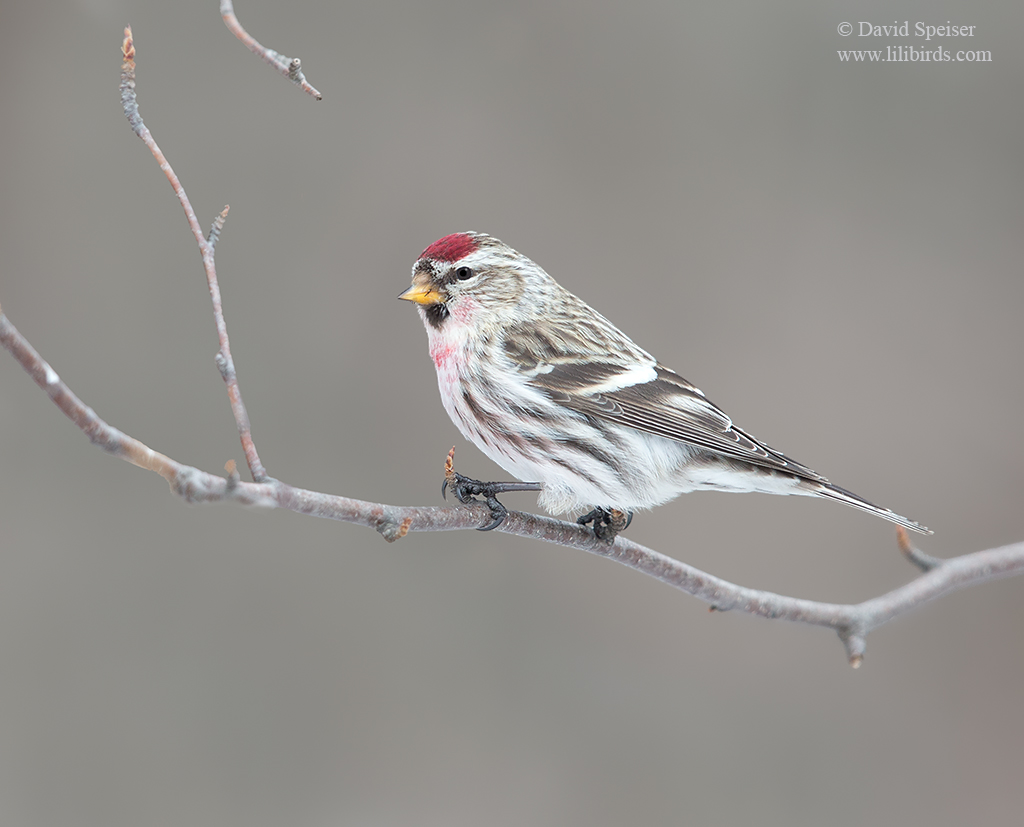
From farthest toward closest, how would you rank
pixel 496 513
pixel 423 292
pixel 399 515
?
pixel 423 292 < pixel 496 513 < pixel 399 515

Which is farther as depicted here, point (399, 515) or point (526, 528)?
point (526, 528)

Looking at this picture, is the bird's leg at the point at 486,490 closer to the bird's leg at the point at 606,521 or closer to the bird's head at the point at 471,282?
the bird's leg at the point at 606,521

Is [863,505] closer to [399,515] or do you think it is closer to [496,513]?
[496,513]

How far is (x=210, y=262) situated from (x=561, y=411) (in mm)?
644

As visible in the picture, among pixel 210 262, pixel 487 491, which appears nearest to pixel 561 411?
pixel 487 491

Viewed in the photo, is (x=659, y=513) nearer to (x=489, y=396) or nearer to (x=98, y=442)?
(x=489, y=396)

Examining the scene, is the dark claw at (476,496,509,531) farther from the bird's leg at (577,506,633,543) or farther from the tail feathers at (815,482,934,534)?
the tail feathers at (815,482,934,534)

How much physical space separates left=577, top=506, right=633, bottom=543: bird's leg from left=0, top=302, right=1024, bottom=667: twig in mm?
Result: 22

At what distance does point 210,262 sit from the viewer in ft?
2.78

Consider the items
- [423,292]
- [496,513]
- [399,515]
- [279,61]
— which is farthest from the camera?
[423,292]

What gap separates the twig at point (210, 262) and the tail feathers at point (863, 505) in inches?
33.9

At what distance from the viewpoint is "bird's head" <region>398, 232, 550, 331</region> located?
132cm

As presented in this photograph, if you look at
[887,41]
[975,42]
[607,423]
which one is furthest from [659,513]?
[975,42]

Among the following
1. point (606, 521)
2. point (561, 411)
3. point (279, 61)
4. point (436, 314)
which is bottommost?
point (606, 521)
